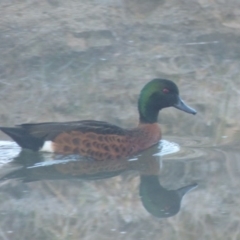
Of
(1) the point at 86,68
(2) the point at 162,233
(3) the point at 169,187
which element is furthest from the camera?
(1) the point at 86,68

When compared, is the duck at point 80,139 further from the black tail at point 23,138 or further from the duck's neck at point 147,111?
the duck's neck at point 147,111

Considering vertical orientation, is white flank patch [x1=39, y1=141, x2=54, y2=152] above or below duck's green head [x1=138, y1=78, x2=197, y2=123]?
below

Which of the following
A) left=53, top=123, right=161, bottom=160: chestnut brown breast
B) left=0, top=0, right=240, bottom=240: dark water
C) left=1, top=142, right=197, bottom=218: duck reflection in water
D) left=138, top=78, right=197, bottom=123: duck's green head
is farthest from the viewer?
left=138, top=78, right=197, bottom=123: duck's green head

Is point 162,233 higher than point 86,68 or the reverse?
higher

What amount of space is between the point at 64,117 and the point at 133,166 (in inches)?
56.1

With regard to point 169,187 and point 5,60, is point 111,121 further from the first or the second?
point 5,60

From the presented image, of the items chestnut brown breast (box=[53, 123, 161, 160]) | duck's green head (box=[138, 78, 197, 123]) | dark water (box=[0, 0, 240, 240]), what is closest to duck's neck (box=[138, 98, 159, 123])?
duck's green head (box=[138, 78, 197, 123])

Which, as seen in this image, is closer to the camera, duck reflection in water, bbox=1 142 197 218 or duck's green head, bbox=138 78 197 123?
duck reflection in water, bbox=1 142 197 218

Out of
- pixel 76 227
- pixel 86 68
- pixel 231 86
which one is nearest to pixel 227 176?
pixel 76 227

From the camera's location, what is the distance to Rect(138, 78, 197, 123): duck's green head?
8.35 m

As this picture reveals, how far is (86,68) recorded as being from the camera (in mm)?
11023

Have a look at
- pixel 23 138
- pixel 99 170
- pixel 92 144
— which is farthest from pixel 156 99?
pixel 23 138

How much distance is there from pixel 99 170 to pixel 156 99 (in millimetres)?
1122

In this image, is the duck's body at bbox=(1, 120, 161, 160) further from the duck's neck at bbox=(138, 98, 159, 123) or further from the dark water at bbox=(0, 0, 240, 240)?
the duck's neck at bbox=(138, 98, 159, 123)
